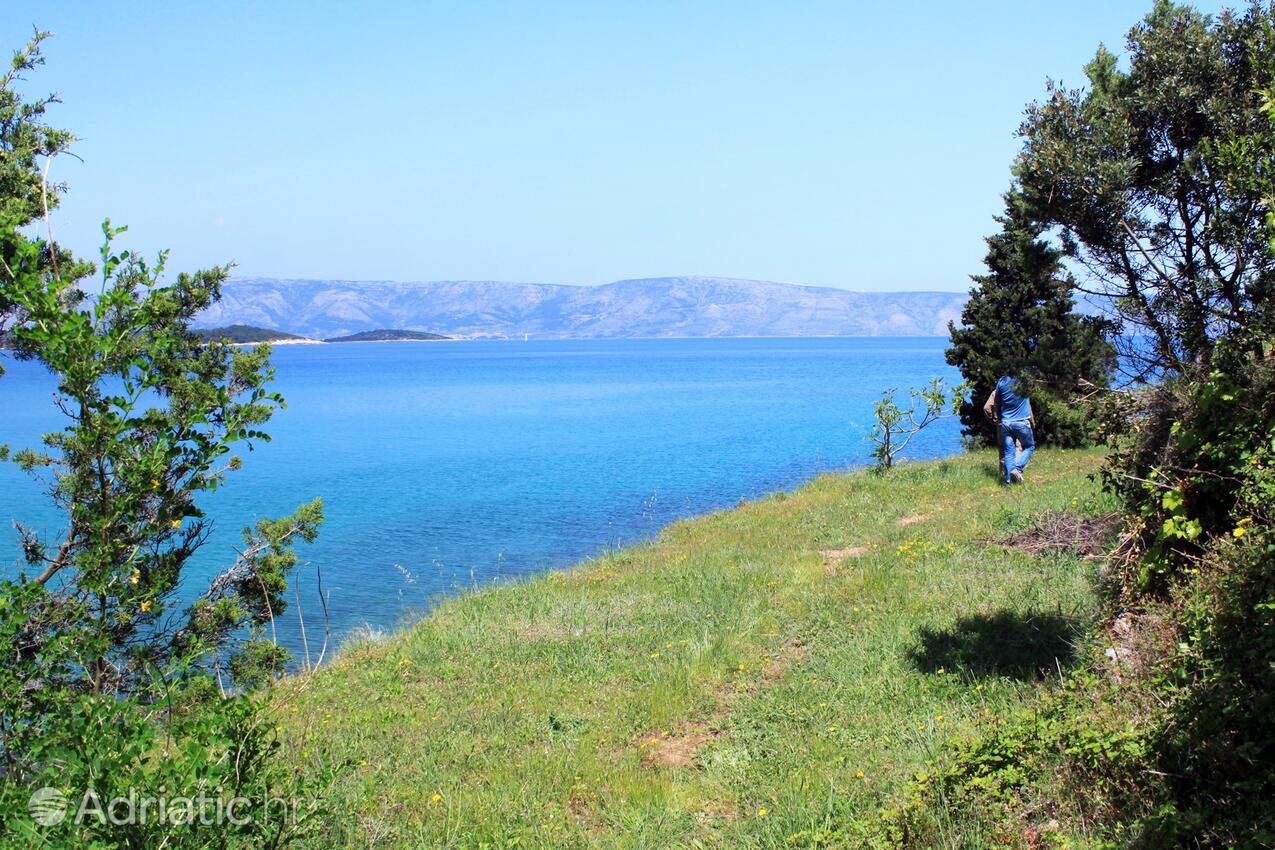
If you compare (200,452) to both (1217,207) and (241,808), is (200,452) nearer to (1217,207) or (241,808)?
(241,808)

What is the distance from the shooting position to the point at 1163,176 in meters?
6.43

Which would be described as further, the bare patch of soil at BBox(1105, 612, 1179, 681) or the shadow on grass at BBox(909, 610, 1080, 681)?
the shadow on grass at BBox(909, 610, 1080, 681)

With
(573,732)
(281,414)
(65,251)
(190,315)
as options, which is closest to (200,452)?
(573,732)

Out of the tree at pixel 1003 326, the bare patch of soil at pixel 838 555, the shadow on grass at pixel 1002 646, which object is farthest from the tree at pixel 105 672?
the tree at pixel 1003 326

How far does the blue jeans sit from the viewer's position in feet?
52.9

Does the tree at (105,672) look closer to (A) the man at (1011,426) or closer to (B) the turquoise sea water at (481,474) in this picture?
(B) the turquoise sea water at (481,474)

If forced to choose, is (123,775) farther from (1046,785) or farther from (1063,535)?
(1063,535)

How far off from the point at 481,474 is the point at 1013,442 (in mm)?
23090

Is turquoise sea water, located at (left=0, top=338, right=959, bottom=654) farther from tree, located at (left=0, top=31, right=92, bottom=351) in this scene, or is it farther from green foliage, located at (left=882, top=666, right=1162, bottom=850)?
green foliage, located at (left=882, top=666, right=1162, bottom=850)

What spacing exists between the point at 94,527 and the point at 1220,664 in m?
5.73

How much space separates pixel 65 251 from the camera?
1132cm

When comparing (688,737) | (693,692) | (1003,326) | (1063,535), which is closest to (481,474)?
(1003,326)

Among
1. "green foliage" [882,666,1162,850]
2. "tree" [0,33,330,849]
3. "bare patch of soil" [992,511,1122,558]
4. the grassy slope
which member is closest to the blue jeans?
the grassy slope

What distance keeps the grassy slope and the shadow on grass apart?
0.10 feet
